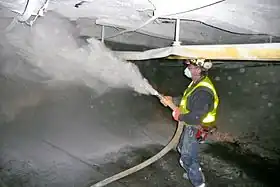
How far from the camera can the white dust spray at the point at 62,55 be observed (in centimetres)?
509

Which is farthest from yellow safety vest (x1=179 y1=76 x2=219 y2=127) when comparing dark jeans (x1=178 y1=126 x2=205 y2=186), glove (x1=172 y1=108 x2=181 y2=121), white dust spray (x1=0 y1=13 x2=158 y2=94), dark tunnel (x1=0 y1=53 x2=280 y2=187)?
dark tunnel (x1=0 y1=53 x2=280 y2=187)

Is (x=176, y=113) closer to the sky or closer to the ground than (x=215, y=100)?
closer to the ground

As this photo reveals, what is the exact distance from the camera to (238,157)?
6191mm

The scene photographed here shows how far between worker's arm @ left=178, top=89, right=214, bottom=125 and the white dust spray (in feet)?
3.10

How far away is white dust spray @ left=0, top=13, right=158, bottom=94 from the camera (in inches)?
200

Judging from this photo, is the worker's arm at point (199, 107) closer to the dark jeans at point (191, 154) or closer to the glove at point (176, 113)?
the glove at point (176, 113)

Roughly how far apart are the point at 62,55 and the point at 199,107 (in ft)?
8.39

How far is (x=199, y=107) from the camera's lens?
4.08 m

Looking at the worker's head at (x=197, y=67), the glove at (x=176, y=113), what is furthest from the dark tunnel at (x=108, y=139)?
the worker's head at (x=197, y=67)

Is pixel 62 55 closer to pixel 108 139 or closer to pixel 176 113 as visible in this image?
pixel 108 139

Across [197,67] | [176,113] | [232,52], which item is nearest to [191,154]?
[176,113]

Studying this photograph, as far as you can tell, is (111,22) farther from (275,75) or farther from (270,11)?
(275,75)

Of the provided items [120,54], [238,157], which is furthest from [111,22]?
[238,157]

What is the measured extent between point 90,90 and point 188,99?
2653 mm
